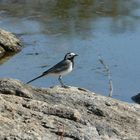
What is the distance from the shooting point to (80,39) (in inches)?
755

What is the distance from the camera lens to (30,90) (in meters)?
6.30

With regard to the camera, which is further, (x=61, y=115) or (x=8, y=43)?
(x=8, y=43)

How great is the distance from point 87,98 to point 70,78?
8686 mm

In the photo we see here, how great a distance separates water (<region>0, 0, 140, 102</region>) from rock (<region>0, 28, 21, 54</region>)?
0.28 metres

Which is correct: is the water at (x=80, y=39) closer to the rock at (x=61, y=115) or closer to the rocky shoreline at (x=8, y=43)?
the rocky shoreline at (x=8, y=43)

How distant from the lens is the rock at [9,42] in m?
18.6

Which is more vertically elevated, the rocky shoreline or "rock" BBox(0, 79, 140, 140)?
"rock" BBox(0, 79, 140, 140)

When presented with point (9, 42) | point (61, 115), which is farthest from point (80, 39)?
point (61, 115)

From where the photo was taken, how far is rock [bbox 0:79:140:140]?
210 inches

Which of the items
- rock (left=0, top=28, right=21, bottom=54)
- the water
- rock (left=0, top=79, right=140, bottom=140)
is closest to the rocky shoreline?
rock (left=0, top=28, right=21, bottom=54)

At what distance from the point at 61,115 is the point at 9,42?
13.2m

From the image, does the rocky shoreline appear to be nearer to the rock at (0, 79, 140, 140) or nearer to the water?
the water

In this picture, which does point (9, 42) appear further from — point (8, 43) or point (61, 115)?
point (61, 115)

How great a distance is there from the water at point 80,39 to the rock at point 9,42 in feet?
0.91
